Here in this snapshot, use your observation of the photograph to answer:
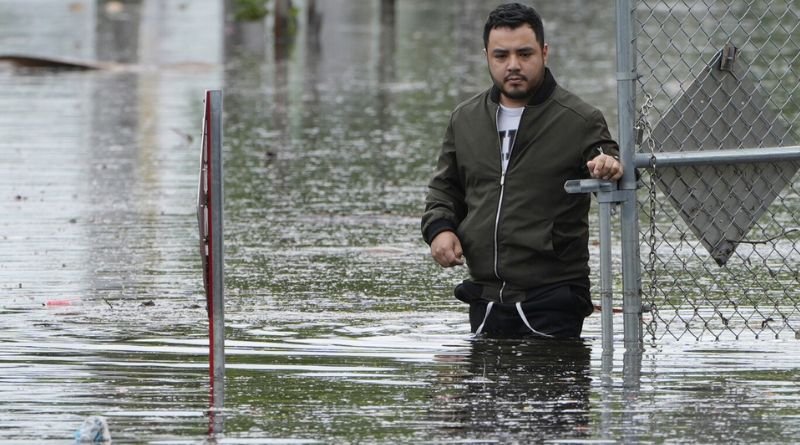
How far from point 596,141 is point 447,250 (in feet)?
2.24

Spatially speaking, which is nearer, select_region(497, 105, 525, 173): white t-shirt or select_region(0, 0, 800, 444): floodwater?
select_region(0, 0, 800, 444): floodwater

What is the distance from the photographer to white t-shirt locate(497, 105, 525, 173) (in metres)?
7.09

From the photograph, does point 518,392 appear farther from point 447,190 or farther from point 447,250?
point 447,190

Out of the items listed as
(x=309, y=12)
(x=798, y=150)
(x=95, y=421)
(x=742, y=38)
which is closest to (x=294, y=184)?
(x=798, y=150)

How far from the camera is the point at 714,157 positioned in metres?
6.96

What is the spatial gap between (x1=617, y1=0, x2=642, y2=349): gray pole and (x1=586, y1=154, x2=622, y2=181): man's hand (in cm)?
11

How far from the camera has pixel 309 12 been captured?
31.2 metres

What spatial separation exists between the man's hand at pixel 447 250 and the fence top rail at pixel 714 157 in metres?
0.73

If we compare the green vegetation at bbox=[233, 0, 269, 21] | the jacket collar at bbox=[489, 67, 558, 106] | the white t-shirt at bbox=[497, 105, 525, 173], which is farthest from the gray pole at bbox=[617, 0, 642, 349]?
the green vegetation at bbox=[233, 0, 269, 21]

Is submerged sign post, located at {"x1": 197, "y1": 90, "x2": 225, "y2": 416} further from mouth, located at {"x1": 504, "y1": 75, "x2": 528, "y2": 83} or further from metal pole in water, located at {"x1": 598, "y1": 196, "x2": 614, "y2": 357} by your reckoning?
metal pole in water, located at {"x1": 598, "y1": 196, "x2": 614, "y2": 357}

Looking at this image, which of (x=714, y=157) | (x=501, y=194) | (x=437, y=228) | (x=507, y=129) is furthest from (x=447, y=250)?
(x=714, y=157)

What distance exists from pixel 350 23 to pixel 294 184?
2379cm

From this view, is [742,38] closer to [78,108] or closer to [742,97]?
[78,108]

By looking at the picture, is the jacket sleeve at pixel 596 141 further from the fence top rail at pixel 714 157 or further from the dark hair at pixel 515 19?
the dark hair at pixel 515 19
